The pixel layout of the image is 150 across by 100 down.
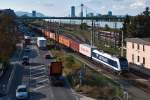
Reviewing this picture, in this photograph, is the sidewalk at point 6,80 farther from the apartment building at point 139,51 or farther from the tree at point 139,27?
the tree at point 139,27

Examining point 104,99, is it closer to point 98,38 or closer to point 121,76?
point 121,76

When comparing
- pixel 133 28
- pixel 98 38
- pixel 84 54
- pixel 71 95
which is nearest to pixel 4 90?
pixel 71 95

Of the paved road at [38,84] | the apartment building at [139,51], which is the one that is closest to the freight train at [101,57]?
the apartment building at [139,51]

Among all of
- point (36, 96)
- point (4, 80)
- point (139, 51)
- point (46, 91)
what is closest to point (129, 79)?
point (139, 51)

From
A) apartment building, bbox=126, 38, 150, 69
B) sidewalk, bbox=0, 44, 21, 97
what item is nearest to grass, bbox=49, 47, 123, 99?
sidewalk, bbox=0, 44, 21, 97

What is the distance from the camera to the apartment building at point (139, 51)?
55.8 m

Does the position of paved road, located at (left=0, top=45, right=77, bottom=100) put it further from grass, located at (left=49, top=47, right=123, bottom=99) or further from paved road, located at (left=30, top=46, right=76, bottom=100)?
grass, located at (left=49, top=47, right=123, bottom=99)

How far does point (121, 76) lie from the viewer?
49812mm

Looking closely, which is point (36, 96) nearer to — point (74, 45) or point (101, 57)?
point (101, 57)

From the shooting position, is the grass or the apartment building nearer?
the grass

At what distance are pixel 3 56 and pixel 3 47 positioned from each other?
1.41 metres

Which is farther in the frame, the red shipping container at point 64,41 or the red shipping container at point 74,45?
the red shipping container at point 64,41

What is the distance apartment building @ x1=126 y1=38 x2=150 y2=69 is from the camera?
55.8 m

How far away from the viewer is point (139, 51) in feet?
193
